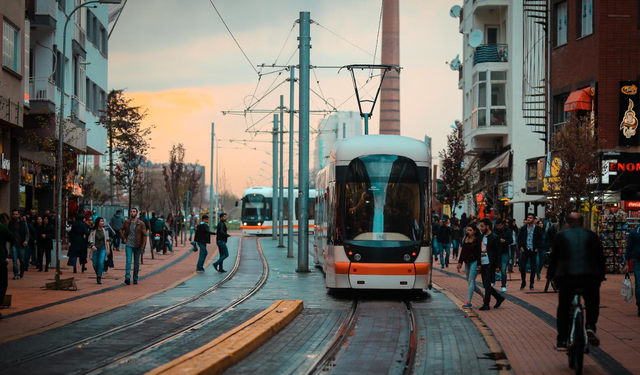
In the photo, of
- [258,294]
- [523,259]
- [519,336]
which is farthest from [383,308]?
[523,259]

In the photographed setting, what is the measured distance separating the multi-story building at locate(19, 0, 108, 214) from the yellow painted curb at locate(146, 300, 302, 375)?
13340 mm

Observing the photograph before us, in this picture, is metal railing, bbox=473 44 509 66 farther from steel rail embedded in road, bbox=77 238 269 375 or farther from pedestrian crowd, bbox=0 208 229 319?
steel rail embedded in road, bbox=77 238 269 375

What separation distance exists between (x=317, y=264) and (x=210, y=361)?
2159 centimetres

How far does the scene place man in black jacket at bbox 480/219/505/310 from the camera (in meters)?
16.4

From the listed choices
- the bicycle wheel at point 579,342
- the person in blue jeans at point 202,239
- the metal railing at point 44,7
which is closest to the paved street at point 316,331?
the bicycle wheel at point 579,342

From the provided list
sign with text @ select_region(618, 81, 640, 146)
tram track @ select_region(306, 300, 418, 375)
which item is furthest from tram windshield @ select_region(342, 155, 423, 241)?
sign with text @ select_region(618, 81, 640, 146)

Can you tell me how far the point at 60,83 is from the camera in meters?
32.6

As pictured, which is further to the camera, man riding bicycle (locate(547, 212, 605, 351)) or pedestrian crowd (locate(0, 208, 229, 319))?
pedestrian crowd (locate(0, 208, 229, 319))

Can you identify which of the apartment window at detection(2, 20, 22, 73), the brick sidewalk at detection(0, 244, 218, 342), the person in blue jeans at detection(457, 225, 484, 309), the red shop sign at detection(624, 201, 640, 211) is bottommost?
the brick sidewalk at detection(0, 244, 218, 342)

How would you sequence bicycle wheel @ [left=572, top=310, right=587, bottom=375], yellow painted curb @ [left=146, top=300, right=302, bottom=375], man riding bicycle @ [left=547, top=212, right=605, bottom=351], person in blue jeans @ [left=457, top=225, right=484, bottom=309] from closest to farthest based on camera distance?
yellow painted curb @ [left=146, top=300, right=302, bottom=375]
bicycle wheel @ [left=572, top=310, right=587, bottom=375]
man riding bicycle @ [left=547, top=212, right=605, bottom=351]
person in blue jeans @ [left=457, top=225, right=484, bottom=309]

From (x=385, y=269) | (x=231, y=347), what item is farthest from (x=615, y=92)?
(x=231, y=347)

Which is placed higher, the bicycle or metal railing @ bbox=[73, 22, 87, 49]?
metal railing @ bbox=[73, 22, 87, 49]

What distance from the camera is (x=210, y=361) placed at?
9141mm

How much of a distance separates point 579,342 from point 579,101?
21.7 m
